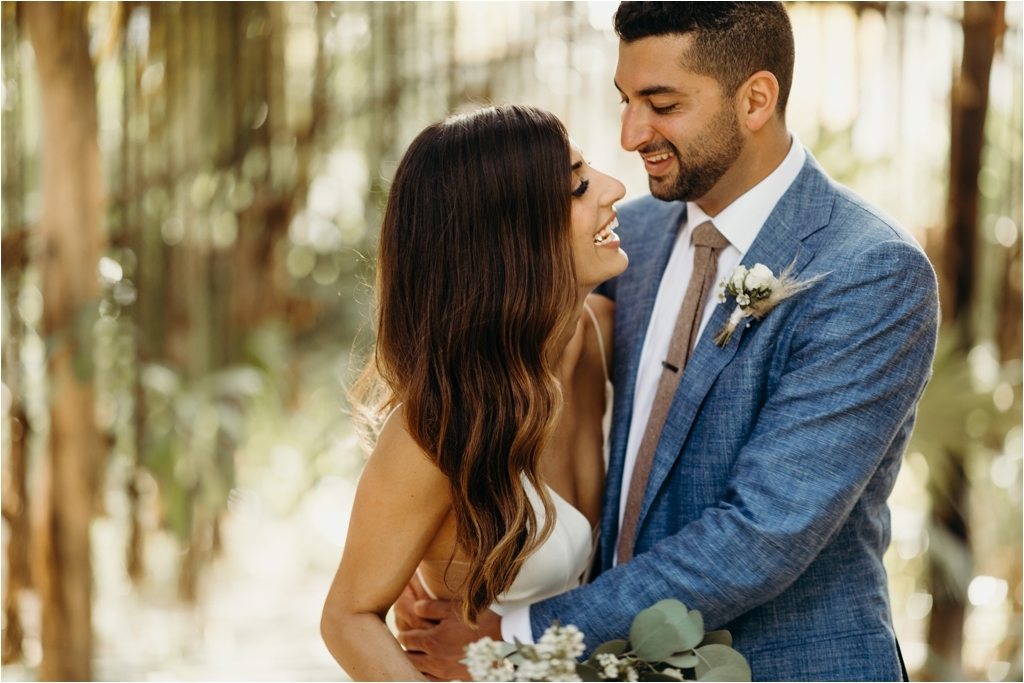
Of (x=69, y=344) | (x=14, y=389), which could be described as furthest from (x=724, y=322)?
(x=14, y=389)

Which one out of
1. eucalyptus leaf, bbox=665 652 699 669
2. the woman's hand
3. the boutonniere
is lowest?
the woman's hand

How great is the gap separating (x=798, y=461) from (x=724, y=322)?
13.4 inches

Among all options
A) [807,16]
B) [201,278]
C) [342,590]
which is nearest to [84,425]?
[201,278]

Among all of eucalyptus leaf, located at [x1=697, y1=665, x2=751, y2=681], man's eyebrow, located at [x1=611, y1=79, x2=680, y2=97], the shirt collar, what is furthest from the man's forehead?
eucalyptus leaf, located at [x1=697, y1=665, x2=751, y2=681]

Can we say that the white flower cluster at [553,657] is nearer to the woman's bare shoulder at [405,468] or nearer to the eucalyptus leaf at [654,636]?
the eucalyptus leaf at [654,636]

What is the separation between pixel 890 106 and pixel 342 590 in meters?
3.12

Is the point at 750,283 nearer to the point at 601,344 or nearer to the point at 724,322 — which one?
the point at 724,322

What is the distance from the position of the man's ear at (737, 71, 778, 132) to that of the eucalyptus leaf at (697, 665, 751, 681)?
1.18 metres

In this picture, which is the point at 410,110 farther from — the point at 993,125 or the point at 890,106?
the point at 993,125

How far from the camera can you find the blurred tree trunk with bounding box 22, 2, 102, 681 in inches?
133

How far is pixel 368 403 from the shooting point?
217 cm

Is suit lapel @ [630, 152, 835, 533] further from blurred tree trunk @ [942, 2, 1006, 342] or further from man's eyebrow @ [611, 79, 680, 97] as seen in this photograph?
blurred tree trunk @ [942, 2, 1006, 342]

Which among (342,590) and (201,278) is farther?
(201,278)

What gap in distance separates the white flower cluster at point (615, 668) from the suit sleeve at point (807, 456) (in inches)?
6.7
